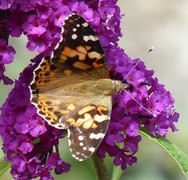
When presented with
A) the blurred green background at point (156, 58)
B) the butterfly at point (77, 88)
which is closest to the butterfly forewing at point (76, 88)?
the butterfly at point (77, 88)

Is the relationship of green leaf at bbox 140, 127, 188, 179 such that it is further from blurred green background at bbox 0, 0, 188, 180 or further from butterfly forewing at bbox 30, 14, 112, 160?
blurred green background at bbox 0, 0, 188, 180

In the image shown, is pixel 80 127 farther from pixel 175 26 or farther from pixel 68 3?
pixel 175 26

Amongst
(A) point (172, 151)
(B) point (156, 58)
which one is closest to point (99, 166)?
(A) point (172, 151)

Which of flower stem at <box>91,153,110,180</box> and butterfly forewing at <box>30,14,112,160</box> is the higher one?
butterfly forewing at <box>30,14,112,160</box>

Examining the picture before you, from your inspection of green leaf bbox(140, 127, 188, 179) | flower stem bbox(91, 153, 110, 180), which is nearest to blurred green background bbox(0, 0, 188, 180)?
flower stem bbox(91, 153, 110, 180)

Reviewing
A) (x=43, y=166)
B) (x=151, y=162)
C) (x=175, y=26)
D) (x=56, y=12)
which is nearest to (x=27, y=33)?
(x=56, y=12)

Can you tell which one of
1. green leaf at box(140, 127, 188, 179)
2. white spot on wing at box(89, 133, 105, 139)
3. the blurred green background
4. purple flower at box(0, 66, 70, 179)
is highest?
green leaf at box(140, 127, 188, 179)

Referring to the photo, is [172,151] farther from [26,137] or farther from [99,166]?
[26,137]
